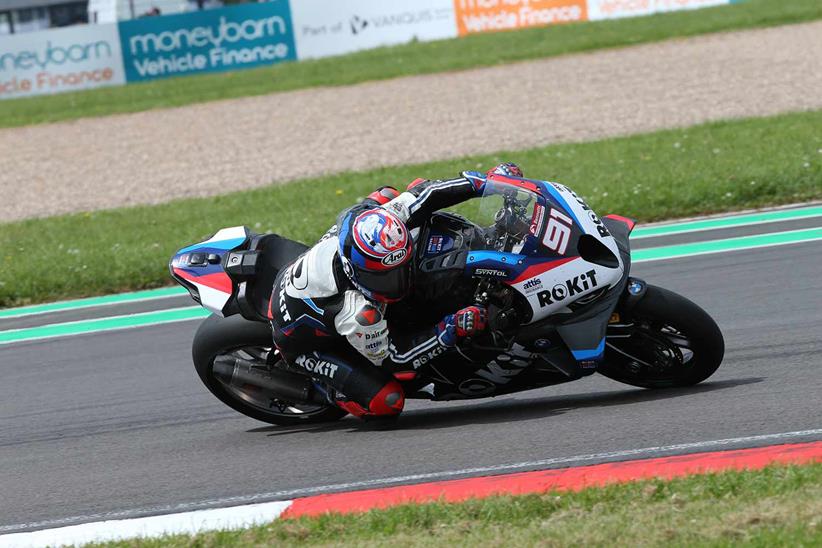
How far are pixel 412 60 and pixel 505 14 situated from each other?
4238 millimetres

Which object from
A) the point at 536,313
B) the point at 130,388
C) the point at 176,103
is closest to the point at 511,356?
the point at 536,313

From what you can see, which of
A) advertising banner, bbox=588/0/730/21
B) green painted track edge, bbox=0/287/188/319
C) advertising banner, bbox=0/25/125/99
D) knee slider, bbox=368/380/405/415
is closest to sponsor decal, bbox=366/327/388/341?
knee slider, bbox=368/380/405/415

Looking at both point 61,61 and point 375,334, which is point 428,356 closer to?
point 375,334

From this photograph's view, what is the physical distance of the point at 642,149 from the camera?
13695 mm

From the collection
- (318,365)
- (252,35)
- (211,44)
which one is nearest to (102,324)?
→ (318,365)

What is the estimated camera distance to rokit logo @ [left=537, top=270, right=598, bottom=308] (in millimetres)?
5762

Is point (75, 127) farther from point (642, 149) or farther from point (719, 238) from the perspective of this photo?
point (719, 238)

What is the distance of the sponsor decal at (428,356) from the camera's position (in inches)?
236

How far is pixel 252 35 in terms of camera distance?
28125 millimetres

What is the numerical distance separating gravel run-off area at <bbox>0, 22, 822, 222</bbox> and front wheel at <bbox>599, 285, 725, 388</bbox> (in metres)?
9.22

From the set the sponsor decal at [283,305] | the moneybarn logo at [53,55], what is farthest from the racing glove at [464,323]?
the moneybarn logo at [53,55]

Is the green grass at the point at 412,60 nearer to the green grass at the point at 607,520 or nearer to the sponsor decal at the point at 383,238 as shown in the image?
the sponsor decal at the point at 383,238

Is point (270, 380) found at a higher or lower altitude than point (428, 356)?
lower

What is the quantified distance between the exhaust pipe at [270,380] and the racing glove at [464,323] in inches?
45.5
